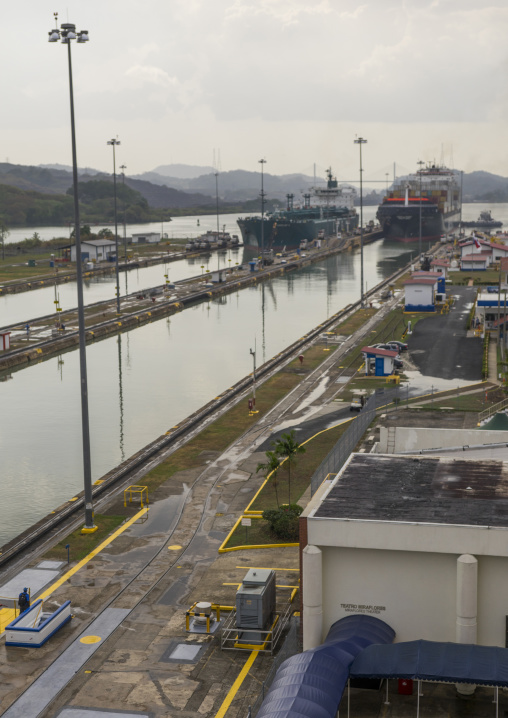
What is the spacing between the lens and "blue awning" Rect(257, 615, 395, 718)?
61.6 feet

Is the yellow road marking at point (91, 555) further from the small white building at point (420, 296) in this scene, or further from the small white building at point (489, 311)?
the small white building at point (420, 296)

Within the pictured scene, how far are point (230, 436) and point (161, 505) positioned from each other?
11012 mm

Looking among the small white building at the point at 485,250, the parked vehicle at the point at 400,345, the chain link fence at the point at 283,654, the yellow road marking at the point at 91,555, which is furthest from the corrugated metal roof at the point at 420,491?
the small white building at the point at 485,250

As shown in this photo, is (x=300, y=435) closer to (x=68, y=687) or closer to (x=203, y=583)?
(x=203, y=583)

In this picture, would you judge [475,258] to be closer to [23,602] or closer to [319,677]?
[23,602]

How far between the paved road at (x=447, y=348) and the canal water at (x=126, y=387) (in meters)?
12.1

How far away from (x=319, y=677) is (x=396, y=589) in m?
4.12

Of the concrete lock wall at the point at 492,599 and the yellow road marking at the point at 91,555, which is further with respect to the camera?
the yellow road marking at the point at 91,555

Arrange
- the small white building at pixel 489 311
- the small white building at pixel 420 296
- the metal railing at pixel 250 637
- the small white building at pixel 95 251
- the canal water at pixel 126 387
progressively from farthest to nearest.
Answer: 1. the small white building at pixel 95 251
2. the small white building at pixel 420 296
3. the small white building at pixel 489 311
4. the canal water at pixel 126 387
5. the metal railing at pixel 250 637

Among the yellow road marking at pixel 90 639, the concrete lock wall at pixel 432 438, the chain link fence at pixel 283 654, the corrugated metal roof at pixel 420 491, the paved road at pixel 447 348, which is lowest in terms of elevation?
the yellow road marking at pixel 90 639

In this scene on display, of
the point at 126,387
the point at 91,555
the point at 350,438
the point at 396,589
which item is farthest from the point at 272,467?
the point at 126,387

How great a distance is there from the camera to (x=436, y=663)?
2017 centimetres

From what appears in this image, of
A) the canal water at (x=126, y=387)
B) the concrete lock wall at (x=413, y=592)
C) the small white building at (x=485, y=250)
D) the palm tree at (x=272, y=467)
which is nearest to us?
the concrete lock wall at (x=413, y=592)

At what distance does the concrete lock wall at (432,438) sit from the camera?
34969 mm
